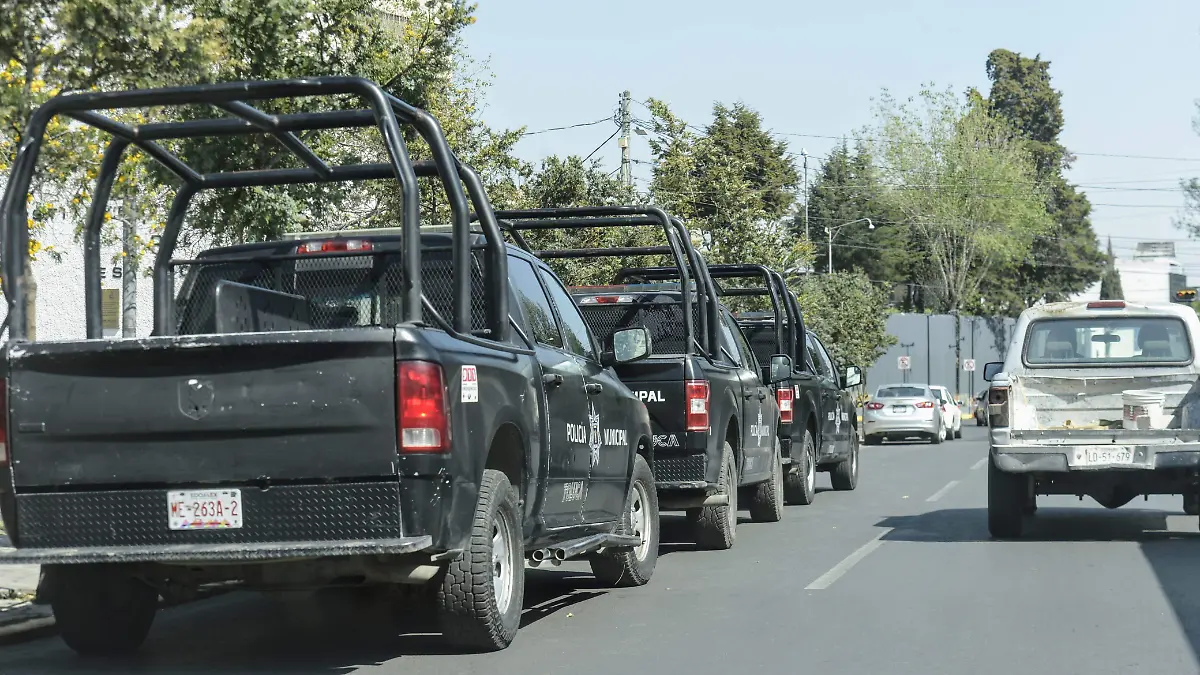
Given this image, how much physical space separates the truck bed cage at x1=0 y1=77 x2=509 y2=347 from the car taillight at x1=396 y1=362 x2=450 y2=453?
1.04 feet

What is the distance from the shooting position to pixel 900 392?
38.8m

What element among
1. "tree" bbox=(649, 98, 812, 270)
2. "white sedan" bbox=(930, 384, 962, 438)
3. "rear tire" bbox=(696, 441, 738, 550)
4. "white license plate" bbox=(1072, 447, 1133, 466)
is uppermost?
"tree" bbox=(649, 98, 812, 270)

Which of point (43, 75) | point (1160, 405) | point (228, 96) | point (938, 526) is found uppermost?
point (43, 75)

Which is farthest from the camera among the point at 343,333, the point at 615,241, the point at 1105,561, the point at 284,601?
the point at 615,241

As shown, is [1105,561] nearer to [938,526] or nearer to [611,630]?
[938,526]

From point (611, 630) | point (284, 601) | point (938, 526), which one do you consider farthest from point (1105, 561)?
point (284, 601)

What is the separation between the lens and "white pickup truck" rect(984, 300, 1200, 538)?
12711 mm

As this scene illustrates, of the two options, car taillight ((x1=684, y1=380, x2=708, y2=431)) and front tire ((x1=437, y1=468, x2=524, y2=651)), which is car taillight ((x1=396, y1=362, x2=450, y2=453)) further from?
car taillight ((x1=684, y1=380, x2=708, y2=431))

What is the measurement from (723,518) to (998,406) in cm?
248

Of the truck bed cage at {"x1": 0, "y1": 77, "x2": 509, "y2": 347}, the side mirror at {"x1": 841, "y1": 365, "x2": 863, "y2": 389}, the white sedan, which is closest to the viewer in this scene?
the truck bed cage at {"x1": 0, "y1": 77, "x2": 509, "y2": 347}

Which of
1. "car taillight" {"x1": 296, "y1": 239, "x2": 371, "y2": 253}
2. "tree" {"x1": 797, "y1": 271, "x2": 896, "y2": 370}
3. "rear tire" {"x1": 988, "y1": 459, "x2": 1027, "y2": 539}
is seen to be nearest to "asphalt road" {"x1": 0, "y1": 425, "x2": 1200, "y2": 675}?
"rear tire" {"x1": 988, "y1": 459, "x2": 1027, "y2": 539}

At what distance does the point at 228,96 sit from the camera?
689cm

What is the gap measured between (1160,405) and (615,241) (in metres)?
13.6

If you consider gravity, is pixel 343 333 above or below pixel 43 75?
below
